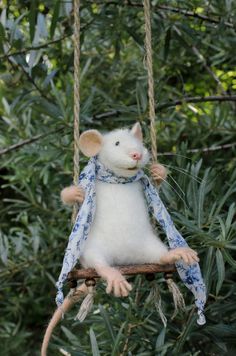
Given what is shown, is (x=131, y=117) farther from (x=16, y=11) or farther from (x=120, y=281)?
(x=120, y=281)

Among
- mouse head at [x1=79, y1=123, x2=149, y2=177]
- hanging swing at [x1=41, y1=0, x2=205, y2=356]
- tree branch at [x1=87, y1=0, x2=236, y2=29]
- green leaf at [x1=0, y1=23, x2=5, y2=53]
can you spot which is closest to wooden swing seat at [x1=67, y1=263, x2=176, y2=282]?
hanging swing at [x1=41, y1=0, x2=205, y2=356]

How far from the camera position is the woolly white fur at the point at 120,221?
2.85 ft

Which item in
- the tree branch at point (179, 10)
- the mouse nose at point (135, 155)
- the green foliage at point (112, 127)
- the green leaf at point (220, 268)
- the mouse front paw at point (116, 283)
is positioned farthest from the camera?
the tree branch at point (179, 10)

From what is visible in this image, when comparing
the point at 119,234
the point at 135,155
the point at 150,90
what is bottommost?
the point at 119,234

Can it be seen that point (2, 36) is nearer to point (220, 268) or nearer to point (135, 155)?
point (135, 155)

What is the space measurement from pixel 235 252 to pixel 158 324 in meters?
0.28

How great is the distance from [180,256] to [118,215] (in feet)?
0.37

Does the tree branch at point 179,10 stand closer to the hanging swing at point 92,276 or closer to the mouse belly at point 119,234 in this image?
the hanging swing at point 92,276

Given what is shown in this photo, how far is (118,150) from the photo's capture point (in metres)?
0.89

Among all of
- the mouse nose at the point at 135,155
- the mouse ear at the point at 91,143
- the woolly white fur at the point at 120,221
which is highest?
the mouse ear at the point at 91,143

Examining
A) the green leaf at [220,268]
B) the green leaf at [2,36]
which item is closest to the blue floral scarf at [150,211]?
the green leaf at [220,268]

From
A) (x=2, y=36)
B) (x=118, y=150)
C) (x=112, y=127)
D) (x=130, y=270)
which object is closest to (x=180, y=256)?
(x=130, y=270)

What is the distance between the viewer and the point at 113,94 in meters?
2.18

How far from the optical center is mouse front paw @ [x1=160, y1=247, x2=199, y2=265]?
0.83 metres
